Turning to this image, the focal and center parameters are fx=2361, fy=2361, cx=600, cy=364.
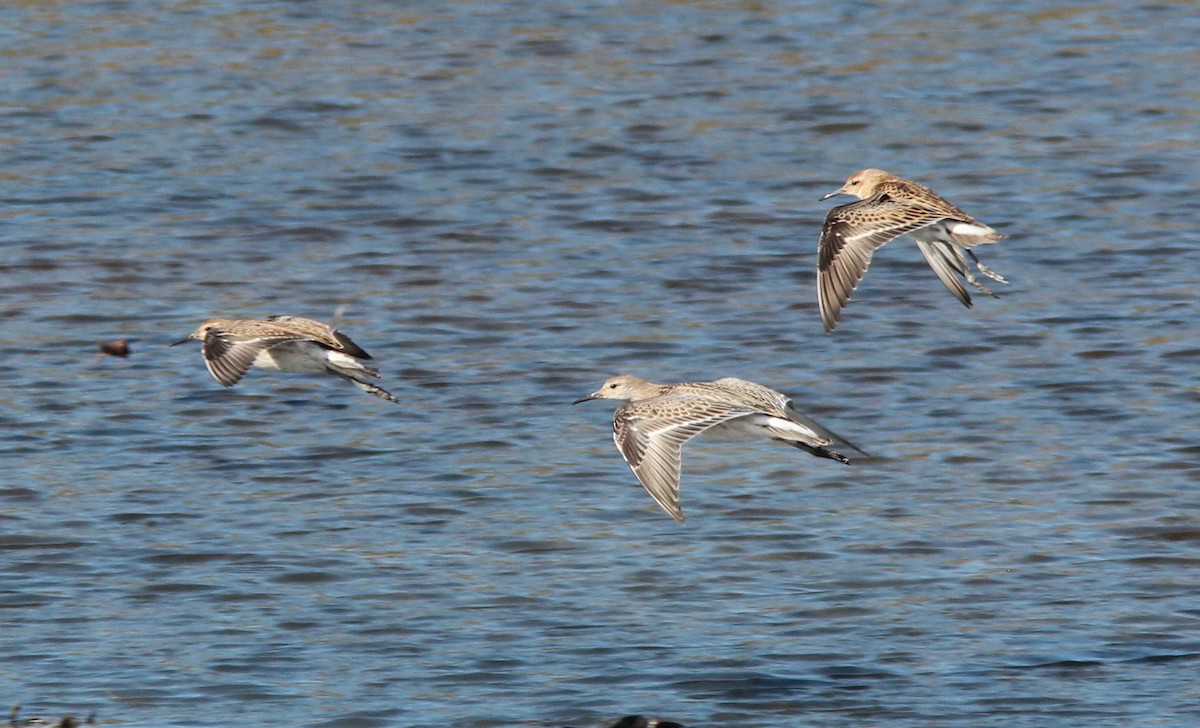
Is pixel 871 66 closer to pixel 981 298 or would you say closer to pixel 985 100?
pixel 985 100

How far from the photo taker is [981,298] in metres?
16.2

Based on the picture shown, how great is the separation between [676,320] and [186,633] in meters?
5.25

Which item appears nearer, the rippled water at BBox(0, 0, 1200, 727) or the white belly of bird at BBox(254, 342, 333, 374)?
the rippled water at BBox(0, 0, 1200, 727)

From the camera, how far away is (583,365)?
1451 centimetres

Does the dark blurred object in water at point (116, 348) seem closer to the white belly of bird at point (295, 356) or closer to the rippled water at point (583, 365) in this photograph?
the rippled water at point (583, 365)

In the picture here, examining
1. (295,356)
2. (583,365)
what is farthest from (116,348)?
(295,356)

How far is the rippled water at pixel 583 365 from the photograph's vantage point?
1055 cm

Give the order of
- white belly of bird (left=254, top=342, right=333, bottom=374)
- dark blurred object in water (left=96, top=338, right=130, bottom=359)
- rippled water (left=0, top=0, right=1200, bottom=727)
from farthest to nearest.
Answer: dark blurred object in water (left=96, top=338, right=130, bottom=359), white belly of bird (left=254, top=342, right=333, bottom=374), rippled water (left=0, top=0, right=1200, bottom=727)

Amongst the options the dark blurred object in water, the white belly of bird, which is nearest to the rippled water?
the dark blurred object in water

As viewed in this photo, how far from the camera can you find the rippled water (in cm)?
1055

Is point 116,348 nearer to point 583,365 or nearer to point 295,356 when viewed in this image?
point 583,365

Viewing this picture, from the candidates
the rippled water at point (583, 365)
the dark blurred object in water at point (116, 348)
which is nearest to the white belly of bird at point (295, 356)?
the rippled water at point (583, 365)

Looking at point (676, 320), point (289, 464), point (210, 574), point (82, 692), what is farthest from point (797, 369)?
point (82, 692)

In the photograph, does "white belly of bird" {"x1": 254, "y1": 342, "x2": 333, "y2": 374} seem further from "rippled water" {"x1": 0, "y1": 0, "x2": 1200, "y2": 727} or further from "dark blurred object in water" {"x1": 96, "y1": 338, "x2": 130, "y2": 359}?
"dark blurred object in water" {"x1": 96, "y1": 338, "x2": 130, "y2": 359}
